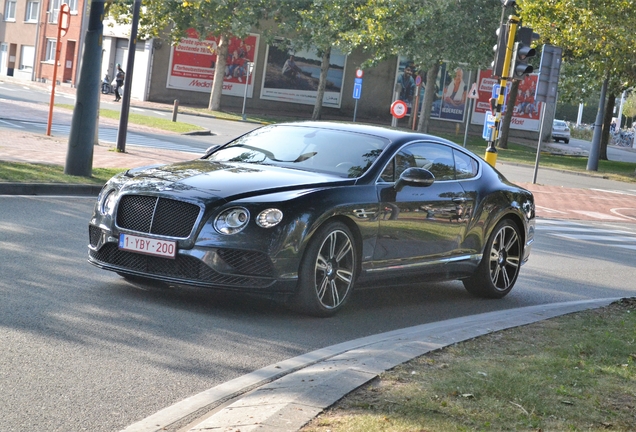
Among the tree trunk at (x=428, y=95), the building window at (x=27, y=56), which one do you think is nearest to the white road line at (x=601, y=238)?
the tree trunk at (x=428, y=95)

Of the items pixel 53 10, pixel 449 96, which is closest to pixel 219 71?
pixel 449 96

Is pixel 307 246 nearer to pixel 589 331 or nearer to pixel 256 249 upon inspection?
pixel 256 249

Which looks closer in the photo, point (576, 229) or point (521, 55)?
point (576, 229)

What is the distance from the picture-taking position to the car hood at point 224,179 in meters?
7.56

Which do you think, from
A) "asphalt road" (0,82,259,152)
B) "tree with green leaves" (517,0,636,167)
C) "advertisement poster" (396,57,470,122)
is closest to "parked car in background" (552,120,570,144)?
"advertisement poster" (396,57,470,122)

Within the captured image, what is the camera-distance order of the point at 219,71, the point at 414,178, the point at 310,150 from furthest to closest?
the point at 219,71, the point at 310,150, the point at 414,178

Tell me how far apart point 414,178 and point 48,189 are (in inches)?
267

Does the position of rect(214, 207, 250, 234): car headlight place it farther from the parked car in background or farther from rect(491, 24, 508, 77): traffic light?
the parked car in background

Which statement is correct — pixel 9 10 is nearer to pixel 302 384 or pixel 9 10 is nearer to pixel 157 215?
pixel 157 215

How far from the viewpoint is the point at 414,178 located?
333 inches

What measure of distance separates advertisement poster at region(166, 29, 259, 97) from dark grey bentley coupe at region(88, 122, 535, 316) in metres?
47.7

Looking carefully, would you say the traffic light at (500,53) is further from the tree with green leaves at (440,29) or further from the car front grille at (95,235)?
the tree with green leaves at (440,29)

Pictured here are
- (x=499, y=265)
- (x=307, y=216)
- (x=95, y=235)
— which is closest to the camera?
(x=307, y=216)

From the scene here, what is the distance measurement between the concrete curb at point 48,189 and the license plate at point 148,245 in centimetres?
596
